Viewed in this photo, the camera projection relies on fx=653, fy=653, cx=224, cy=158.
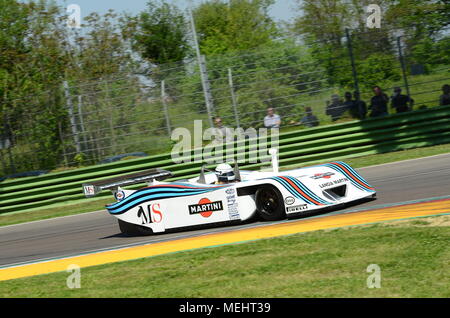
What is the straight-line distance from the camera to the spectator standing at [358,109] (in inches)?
658

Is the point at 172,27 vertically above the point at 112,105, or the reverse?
the point at 172,27

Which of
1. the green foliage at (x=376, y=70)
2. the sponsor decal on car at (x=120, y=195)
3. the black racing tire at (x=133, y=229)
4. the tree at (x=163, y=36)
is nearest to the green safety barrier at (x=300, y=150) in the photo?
the green foliage at (x=376, y=70)

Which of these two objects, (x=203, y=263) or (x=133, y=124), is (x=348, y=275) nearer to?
(x=203, y=263)

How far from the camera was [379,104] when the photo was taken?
1667 cm

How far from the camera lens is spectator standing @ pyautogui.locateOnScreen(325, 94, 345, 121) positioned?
16.7 meters

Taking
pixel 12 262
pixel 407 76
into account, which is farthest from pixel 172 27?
A: pixel 12 262

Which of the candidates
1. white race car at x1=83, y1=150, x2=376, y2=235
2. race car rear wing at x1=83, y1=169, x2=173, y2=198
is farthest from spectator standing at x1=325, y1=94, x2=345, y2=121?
race car rear wing at x1=83, y1=169, x2=173, y2=198

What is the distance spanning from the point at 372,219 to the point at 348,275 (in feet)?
8.58

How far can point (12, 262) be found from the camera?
9.98 m

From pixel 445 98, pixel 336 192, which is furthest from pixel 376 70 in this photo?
pixel 336 192

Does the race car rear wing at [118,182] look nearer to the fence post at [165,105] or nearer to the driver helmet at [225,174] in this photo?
the driver helmet at [225,174]

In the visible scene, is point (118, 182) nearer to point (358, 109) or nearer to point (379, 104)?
point (358, 109)

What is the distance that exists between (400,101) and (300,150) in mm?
2796
